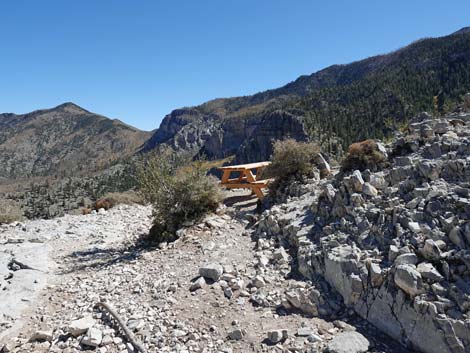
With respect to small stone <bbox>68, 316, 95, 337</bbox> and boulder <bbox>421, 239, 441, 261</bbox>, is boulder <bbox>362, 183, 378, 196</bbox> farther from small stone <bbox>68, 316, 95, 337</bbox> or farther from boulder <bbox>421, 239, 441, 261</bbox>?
small stone <bbox>68, 316, 95, 337</bbox>

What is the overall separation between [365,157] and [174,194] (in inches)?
230

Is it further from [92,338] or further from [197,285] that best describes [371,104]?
[92,338]

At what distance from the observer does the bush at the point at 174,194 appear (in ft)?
35.9

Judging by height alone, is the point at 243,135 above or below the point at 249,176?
above

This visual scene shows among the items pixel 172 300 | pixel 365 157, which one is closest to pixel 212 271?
pixel 172 300

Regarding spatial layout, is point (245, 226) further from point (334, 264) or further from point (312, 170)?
point (334, 264)

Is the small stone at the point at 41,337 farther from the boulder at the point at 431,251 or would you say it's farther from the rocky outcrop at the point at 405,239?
the boulder at the point at 431,251

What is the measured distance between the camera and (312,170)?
1228 centimetres

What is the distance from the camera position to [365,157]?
9.83 metres

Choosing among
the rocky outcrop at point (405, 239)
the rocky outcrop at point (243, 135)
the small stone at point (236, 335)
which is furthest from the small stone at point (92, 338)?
the rocky outcrop at point (243, 135)

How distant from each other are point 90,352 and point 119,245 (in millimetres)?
6117

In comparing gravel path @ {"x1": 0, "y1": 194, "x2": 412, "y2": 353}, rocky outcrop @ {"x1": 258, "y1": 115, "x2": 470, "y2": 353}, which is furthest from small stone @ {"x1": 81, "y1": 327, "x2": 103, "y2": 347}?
rocky outcrop @ {"x1": 258, "y1": 115, "x2": 470, "y2": 353}

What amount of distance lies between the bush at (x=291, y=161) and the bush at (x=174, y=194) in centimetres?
231

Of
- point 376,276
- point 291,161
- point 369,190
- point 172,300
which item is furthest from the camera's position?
point 291,161
